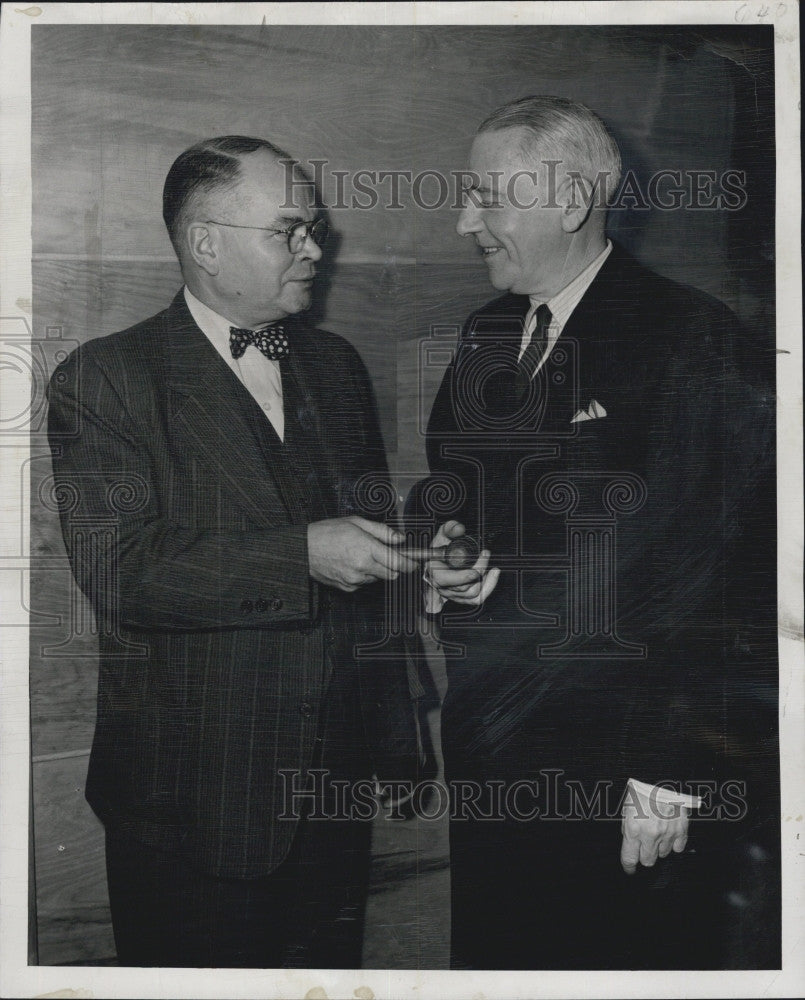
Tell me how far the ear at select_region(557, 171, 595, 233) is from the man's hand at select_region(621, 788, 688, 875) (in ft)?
5.54

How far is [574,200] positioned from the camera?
3.13 metres

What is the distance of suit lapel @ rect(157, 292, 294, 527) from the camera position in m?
3.11

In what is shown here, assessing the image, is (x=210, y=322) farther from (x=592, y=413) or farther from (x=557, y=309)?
(x=592, y=413)

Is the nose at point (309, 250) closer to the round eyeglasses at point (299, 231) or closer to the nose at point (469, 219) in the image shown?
the round eyeglasses at point (299, 231)

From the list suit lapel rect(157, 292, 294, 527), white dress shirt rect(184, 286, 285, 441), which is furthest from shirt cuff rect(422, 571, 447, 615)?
white dress shirt rect(184, 286, 285, 441)

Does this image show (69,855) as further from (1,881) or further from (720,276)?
(720,276)

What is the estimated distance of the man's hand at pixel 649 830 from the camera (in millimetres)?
3168

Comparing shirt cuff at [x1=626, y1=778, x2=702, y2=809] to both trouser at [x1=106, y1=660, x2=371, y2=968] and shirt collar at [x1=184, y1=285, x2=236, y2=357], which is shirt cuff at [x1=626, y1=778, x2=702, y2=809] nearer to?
trouser at [x1=106, y1=660, x2=371, y2=968]

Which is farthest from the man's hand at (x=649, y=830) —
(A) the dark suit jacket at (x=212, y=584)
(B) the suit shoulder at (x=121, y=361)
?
(B) the suit shoulder at (x=121, y=361)

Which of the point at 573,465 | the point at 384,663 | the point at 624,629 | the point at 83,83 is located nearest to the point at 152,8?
the point at 83,83

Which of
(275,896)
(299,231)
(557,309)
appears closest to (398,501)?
(557,309)

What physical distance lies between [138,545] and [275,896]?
1113 millimetres

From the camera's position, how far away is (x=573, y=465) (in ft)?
10.3

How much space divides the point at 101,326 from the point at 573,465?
57.1 inches
